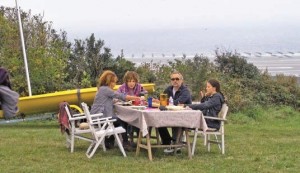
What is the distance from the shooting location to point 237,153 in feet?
24.9

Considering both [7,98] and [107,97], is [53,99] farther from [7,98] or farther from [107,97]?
[7,98]

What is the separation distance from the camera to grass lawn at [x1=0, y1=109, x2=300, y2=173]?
254 inches

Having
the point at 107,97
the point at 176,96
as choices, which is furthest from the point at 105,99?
the point at 176,96

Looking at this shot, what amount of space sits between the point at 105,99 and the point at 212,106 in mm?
1465

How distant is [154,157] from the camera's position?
7246 mm

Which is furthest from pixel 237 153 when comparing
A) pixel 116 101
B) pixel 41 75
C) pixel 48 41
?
pixel 48 41

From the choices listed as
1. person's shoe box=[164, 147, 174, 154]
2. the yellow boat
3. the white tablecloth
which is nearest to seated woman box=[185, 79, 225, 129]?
the white tablecloth

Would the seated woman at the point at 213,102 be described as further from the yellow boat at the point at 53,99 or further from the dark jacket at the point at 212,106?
the yellow boat at the point at 53,99

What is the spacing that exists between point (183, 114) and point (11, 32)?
8556 mm

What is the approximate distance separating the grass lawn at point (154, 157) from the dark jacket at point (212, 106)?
1.38ft

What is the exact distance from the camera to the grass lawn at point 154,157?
6449mm

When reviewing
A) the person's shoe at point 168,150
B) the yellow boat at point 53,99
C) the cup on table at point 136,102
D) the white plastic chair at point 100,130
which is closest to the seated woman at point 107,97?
the cup on table at point 136,102

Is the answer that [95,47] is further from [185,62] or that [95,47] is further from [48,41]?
[185,62]

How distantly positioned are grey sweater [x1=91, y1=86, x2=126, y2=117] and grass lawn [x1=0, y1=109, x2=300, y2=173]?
0.54 m
